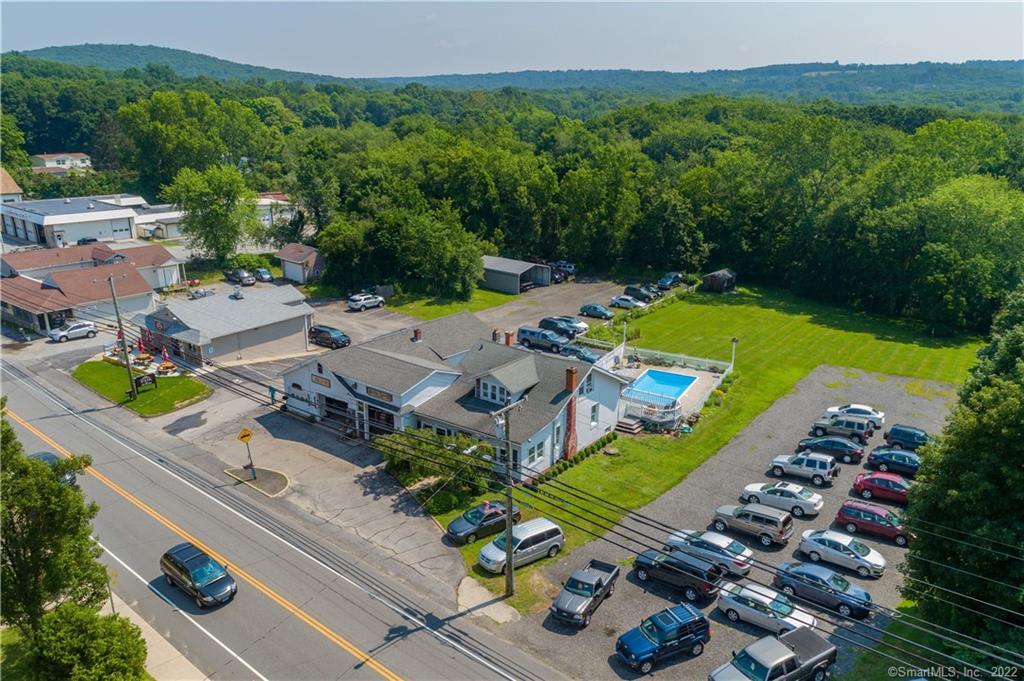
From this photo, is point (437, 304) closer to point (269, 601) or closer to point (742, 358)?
point (742, 358)

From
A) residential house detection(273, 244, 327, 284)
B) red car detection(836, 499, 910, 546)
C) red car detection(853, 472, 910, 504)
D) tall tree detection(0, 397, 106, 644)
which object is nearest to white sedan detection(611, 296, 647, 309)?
residential house detection(273, 244, 327, 284)

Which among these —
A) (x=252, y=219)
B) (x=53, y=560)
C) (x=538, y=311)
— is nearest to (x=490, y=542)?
(x=53, y=560)

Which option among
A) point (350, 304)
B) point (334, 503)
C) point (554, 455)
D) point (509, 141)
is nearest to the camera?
point (334, 503)

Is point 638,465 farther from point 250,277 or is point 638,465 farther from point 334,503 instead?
point 250,277

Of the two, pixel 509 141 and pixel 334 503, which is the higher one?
pixel 509 141

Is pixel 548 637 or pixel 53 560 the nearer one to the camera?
pixel 53 560

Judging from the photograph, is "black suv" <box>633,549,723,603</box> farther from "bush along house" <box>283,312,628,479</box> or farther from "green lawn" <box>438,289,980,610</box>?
"bush along house" <box>283,312,628,479</box>
